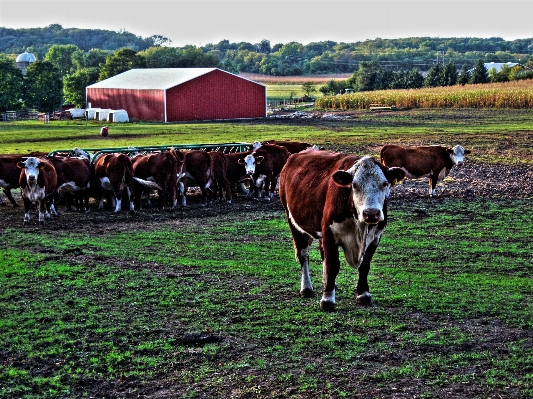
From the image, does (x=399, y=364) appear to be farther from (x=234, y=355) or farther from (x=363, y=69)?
(x=363, y=69)

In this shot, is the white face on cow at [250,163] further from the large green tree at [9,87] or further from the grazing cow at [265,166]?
the large green tree at [9,87]

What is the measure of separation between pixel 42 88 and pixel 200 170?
51393mm

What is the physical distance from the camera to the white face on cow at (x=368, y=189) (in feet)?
27.5

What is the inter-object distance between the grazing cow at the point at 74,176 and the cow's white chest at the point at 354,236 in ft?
36.3

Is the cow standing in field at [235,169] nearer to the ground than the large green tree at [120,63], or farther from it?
nearer to the ground

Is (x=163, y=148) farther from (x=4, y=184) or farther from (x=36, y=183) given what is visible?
(x=36, y=183)

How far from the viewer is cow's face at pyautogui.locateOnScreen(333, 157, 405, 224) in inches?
331

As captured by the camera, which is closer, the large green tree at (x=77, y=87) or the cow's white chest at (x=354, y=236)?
the cow's white chest at (x=354, y=236)

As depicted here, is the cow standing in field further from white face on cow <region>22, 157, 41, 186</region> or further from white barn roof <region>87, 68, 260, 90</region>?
white barn roof <region>87, 68, 260, 90</region>

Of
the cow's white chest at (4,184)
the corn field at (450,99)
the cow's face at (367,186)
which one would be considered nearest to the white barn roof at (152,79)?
the corn field at (450,99)

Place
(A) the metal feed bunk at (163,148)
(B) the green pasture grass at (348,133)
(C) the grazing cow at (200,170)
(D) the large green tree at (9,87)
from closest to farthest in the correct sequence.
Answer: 1. (C) the grazing cow at (200,170)
2. (A) the metal feed bunk at (163,148)
3. (B) the green pasture grass at (348,133)
4. (D) the large green tree at (9,87)

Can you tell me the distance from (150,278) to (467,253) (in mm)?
5023

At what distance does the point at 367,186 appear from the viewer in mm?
8562

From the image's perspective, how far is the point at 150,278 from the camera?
11344 millimetres
